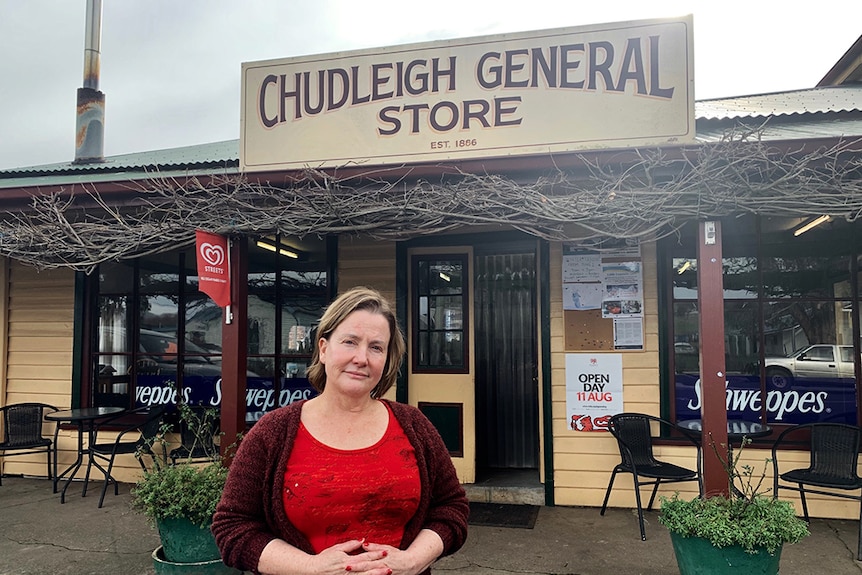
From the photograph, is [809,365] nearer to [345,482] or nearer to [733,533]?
[733,533]

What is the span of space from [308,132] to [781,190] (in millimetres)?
3194

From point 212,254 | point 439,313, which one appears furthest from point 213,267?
point 439,313

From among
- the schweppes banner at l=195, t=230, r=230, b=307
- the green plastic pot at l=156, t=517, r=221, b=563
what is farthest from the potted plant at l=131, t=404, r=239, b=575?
the schweppes banner at l=195, t=230, r=230, b=307

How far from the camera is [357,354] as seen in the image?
64.6 inches

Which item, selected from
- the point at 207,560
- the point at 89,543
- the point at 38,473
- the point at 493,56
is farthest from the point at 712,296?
the point at 38,473

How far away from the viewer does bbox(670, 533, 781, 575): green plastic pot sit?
Answer: 10.1ft

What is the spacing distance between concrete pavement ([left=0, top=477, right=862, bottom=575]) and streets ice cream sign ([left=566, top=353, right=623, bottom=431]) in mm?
737

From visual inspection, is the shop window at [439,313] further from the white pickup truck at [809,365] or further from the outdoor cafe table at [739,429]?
the white pickup truck at [809,365]

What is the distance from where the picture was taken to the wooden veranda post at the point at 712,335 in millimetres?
3668

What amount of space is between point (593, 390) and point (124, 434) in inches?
179

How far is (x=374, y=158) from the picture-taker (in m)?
4.36

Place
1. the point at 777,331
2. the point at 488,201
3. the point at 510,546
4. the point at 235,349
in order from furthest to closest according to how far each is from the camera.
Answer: the point at 777,331 < the point at 235,349 < the point at 510,546 < the point at 488,201

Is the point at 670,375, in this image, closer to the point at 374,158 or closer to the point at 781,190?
the point at 781,190

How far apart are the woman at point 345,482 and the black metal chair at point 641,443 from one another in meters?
3.35
